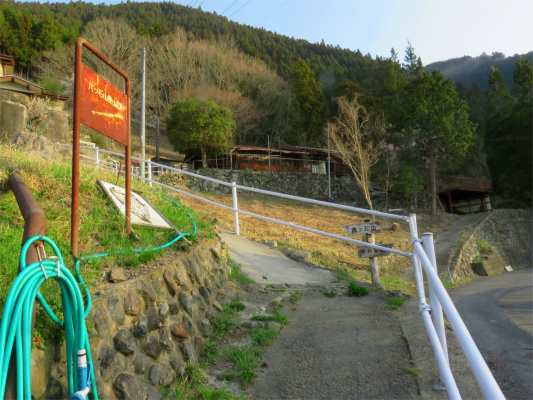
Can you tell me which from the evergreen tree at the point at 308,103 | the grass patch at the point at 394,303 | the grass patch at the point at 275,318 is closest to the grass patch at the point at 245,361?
the grass patch at the point at 275,318

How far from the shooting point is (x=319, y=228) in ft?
54.5

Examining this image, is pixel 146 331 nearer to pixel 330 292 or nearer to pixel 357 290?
pixel 330 292

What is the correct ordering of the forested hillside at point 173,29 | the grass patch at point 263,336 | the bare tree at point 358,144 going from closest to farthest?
the grass patch at point 263,336
the bare tree at point 358,144
the forested hillside at point 173,29

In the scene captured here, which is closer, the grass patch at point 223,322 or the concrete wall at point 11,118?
the grass patch at point 223,322

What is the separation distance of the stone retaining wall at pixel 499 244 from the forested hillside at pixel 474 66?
6112 centimetres

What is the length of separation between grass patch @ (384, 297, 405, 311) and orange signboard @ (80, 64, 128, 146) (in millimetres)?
3580

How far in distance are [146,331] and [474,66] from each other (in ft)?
367

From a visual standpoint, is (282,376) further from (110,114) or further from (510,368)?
(110,114)

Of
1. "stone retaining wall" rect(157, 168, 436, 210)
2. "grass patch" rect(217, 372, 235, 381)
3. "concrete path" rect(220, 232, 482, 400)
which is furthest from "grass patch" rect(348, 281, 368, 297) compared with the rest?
"stone retaining wall" rect(157, 168, 436, 210)

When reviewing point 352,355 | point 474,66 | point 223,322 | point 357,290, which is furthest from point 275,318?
point 474,66

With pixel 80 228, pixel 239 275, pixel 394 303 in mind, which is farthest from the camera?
pixel 239 275

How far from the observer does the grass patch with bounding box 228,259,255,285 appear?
18.0 ft

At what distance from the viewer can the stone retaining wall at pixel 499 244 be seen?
18.0 m

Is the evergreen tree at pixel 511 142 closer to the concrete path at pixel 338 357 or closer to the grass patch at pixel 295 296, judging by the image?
the grass patch at pixel 295 296
